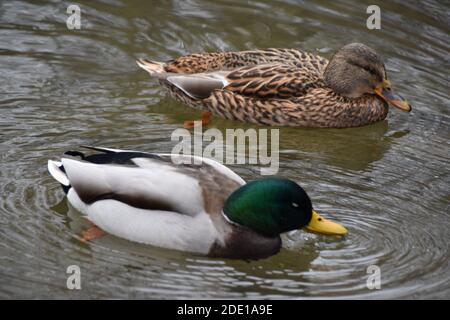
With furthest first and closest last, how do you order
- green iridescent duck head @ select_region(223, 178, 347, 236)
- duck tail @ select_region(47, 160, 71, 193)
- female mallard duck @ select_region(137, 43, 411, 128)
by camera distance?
female mallard duck @ select_region(137, 43, 411, 128)
duck tail @ select_region(47, 160, 71, 193)
green iridescent duck head @ select_region(223, 178, 347, 236)

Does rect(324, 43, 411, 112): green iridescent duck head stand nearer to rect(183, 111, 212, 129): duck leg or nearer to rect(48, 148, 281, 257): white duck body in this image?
rect(183, 111, 212, 129): duck leg

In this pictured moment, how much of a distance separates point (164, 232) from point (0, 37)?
16.0 feet

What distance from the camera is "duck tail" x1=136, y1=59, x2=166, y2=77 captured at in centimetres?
1063

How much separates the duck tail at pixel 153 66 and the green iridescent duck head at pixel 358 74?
162cm

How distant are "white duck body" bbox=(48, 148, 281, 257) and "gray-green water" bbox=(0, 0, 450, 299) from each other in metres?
0.13

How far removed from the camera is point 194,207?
7.44 m

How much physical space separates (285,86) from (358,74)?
75cm

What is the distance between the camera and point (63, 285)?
694cm

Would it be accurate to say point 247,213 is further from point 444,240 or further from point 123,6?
point 123,6

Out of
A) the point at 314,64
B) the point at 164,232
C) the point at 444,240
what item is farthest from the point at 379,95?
the point at 164,232

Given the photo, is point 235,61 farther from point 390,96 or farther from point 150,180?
point 150,180

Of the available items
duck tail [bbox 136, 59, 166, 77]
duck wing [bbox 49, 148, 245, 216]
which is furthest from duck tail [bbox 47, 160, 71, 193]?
duck tail [bbox 136, 59, 166, 77]

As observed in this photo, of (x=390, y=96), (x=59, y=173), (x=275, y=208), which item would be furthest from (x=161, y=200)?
(x=390, y=96)

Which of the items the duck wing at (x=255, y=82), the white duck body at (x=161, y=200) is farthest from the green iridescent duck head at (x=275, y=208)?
the duck wing at (x=255, y=82)
